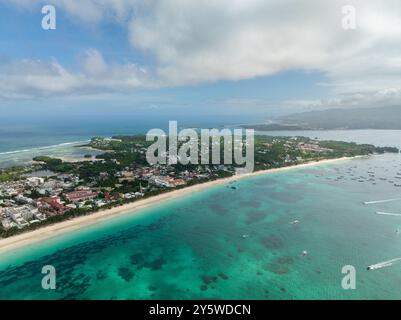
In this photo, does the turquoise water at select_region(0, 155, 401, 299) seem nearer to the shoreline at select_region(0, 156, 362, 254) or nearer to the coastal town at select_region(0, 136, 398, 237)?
the shoreline at select_region(0, 156, 362, 254)

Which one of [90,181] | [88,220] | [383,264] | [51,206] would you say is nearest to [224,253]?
[383,264]

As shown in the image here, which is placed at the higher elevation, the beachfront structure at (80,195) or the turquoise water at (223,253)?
the beachfront structure at (80,195)

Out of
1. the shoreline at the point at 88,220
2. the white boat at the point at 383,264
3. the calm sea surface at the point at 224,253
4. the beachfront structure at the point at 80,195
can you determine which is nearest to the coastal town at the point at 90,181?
the beachfront structure at the point at 80,195

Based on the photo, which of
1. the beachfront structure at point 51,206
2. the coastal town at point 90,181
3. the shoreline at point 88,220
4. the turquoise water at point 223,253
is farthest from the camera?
the beachfront structure at point 51,206

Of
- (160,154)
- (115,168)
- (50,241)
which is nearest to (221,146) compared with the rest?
(160,154)

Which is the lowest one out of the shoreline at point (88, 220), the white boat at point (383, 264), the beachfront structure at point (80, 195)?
the white boat at point (383, 264)

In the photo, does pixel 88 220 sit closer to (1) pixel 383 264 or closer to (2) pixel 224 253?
(2) pixel 224 253

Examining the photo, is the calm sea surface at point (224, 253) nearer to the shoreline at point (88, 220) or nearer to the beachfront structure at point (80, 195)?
the shoreline at point (88, 220)

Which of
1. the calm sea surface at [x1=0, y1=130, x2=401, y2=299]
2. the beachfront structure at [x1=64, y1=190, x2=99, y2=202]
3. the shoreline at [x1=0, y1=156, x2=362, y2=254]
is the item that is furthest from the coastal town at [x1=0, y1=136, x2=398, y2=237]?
the calm sea surface at [x1=0, y1=130, x2=401, y2=299]
